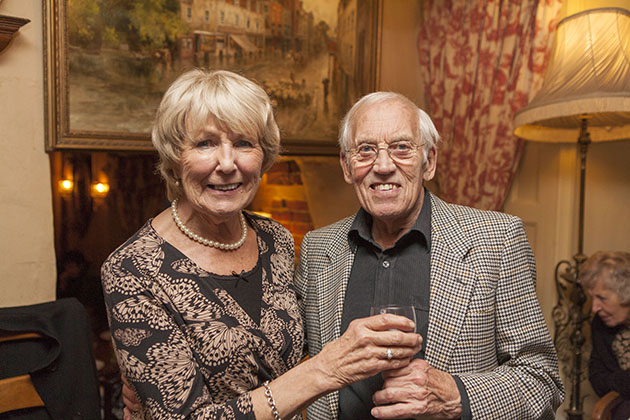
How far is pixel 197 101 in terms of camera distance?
1.33m

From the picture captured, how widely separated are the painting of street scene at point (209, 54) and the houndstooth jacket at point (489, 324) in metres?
1.76

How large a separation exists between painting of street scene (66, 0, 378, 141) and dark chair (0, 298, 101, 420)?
3.51 feet

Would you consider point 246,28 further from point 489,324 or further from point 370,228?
point 489,324

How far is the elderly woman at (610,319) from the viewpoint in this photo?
8.32 feet

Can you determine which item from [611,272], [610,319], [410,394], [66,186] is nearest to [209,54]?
[66,186]

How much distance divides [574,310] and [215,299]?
8.03 ft

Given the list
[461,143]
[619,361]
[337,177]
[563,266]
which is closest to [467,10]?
[461,143]

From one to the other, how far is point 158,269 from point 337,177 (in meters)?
2.93

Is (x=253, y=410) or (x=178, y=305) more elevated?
(x=178, y=305)

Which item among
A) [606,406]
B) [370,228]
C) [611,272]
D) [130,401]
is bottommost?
[606,406]

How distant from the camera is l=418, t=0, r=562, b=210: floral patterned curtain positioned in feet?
10.5

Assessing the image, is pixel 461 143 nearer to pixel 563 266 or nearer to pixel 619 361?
pixel 563 266

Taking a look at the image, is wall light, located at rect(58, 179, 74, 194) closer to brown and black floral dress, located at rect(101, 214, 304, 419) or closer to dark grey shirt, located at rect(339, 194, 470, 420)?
brown and black floral dress, located at rect(101, 214, 304, 419)

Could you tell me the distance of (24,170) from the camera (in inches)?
93.6
